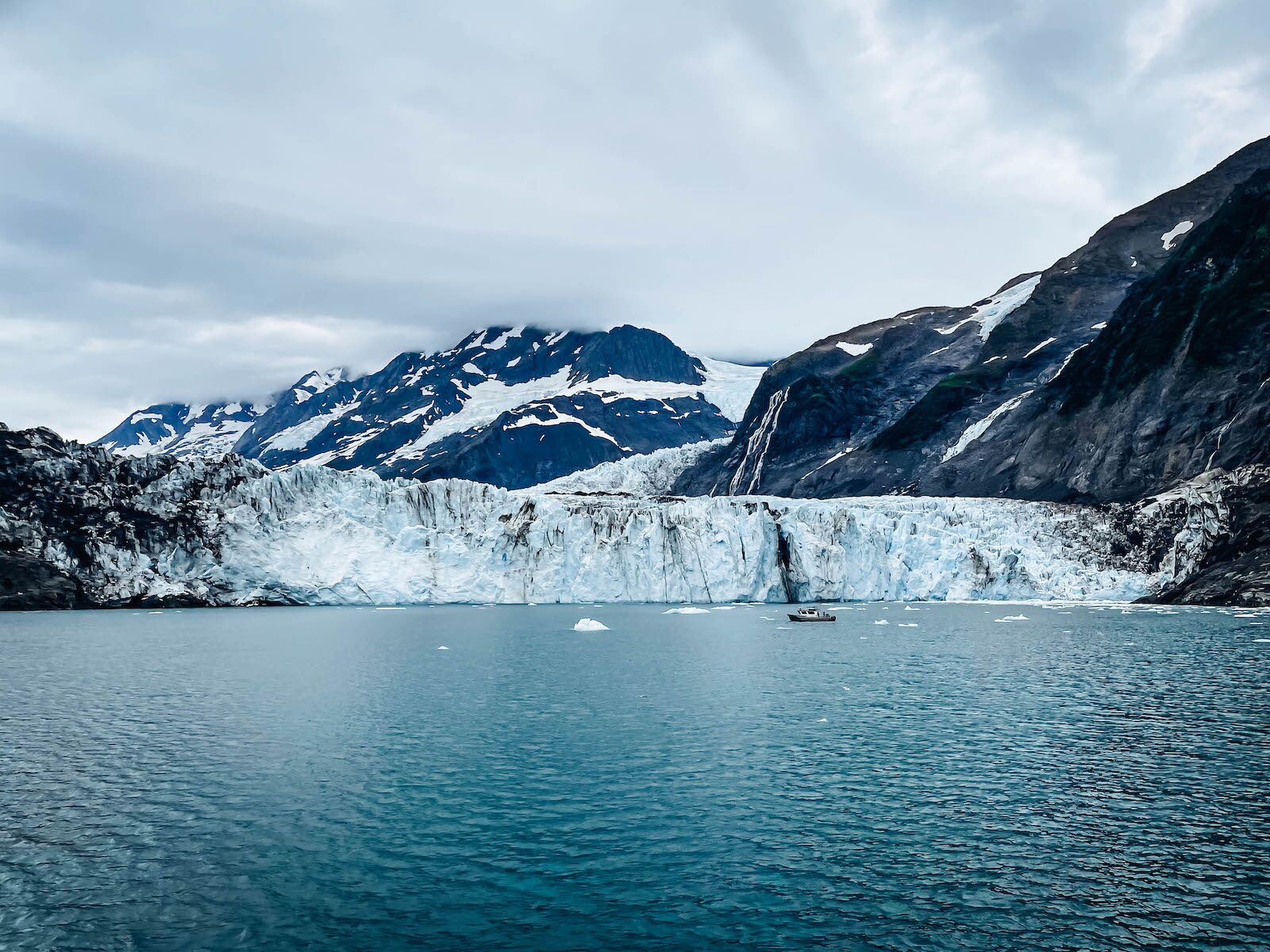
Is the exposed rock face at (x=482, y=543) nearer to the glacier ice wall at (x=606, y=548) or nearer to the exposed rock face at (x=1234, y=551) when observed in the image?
the glacier ice wall at (x=606, y=548)

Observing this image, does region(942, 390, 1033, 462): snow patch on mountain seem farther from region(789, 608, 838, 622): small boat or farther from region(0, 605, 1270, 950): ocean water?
region(0, 605, 1270, 950): ocean water

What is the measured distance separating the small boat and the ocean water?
3101 centimetres

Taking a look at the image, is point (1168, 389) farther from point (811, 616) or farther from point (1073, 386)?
point (811, 616)

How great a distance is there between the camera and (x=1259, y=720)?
25.8 metres

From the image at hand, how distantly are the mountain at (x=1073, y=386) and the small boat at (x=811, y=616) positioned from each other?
138ft

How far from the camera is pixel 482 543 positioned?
96.8 metres

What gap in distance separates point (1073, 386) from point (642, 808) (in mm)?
114907

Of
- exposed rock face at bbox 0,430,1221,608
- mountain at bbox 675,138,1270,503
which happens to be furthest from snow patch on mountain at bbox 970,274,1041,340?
exposed rock face at bbox 0,430,1221,608

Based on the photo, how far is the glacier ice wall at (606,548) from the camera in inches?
3519

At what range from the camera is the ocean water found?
1317 centimetres

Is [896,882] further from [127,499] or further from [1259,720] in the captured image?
[127,499]

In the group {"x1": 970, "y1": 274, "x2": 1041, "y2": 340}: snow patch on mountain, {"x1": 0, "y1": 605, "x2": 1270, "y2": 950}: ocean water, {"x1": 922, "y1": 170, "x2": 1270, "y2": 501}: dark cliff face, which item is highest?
{"x1": 970, "y1": 274, "x2": 1041, "y2": 340}: snow patch on mountain

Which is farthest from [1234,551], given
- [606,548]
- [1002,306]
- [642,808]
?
[1002,306]

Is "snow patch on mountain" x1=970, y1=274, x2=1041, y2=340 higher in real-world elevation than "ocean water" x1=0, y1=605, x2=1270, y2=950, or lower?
higher
